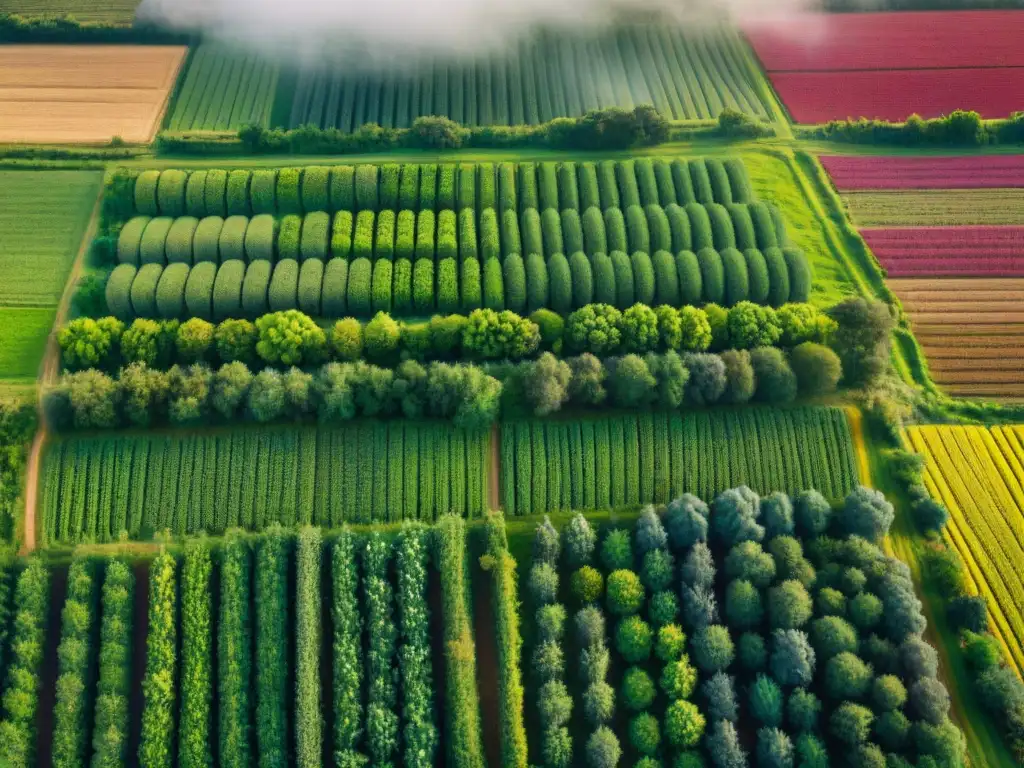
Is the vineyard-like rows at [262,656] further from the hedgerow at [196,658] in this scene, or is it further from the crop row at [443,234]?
the crop row at [443,234]

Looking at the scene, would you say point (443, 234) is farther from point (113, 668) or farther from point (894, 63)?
point (894, 63)

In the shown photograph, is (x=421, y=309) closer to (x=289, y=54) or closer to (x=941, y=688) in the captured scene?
(x=289, y=54)

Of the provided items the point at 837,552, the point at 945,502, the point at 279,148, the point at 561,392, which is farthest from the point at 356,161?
the point at 945,502

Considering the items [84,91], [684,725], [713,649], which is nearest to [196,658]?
[684,725]

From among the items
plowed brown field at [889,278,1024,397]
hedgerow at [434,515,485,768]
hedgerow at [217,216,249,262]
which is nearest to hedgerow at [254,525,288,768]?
hedgerow at [434,515,485,768]

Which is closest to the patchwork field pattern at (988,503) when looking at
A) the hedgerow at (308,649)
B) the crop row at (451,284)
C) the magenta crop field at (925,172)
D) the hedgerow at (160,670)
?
the crop row at (451,284)

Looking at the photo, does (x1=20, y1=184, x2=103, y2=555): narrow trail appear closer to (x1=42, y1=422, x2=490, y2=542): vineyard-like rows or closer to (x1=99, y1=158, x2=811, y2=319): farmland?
(x1=42, y1=422, x2=490, y2=542): vineyard-like rows
